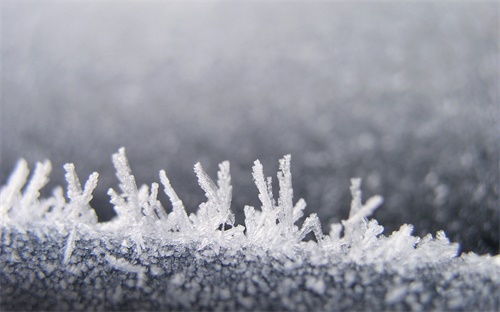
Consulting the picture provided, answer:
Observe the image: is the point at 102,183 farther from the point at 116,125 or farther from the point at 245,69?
the point at 245,69

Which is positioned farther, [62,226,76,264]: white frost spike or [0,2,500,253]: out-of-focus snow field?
[0,2,500,253]: out-of-focus snow field

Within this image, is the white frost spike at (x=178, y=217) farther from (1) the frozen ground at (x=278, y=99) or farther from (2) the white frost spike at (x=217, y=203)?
(1) the frozen ground at (x=278, y=99)

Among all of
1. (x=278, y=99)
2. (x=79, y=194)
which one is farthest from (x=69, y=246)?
(x=278, y=99)

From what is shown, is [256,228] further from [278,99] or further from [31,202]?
[278,99]

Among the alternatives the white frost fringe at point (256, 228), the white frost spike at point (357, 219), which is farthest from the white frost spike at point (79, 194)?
the white frost spike at point (357, 219)

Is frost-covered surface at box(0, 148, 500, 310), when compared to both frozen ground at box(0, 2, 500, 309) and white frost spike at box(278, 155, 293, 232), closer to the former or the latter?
white frost spike at box(278, 155, 293, 232)

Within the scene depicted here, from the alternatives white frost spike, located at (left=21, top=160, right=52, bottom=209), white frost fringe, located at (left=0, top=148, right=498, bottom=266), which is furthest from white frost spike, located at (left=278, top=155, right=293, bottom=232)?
white frost spike, located at (left=21, top=160, right=52, bottom=209)
